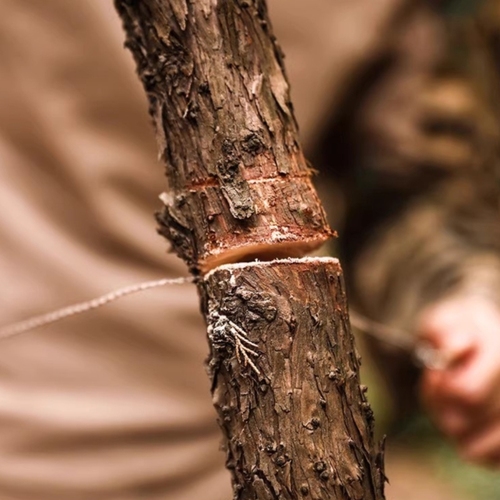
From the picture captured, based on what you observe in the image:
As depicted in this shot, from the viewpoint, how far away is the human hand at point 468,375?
2.50 ft

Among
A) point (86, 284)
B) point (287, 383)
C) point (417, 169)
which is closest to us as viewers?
point (287, 383)

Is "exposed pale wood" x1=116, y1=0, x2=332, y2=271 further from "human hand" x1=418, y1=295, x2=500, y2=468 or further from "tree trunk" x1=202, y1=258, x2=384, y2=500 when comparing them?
"human hand" x1=418, y1=295, x2=500, y2=468

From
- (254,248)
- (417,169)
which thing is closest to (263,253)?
(254,248)

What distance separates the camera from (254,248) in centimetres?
35

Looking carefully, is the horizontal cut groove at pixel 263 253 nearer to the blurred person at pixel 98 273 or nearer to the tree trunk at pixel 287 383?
the tree trunk at pixel 287 383

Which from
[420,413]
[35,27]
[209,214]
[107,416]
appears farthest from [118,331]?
[420,413]

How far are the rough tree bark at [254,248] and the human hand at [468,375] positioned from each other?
434 mm

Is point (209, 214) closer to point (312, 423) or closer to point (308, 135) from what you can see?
point (312, 423)

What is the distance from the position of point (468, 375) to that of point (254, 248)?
48 cm

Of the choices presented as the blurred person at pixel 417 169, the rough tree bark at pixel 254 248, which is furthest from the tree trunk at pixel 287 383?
the blurred person at pixel 417 169

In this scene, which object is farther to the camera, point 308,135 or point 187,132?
point 308,135

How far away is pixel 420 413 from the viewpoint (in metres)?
1.16

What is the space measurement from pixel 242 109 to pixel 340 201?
72cm

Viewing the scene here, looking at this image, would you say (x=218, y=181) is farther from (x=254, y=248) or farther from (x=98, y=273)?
(x=98, y=273)
